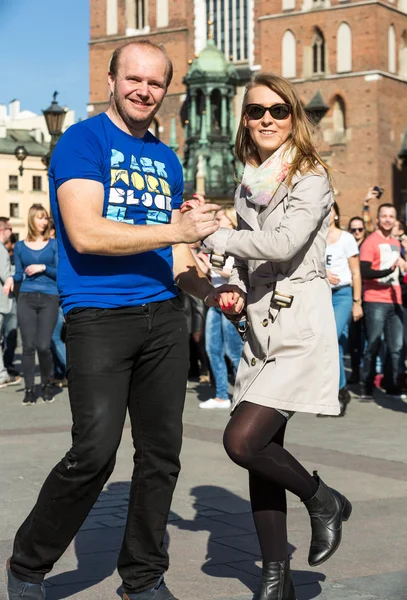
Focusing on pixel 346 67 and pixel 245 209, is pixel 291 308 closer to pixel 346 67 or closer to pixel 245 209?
pixel 245 209

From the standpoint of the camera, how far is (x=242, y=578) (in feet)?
16.3

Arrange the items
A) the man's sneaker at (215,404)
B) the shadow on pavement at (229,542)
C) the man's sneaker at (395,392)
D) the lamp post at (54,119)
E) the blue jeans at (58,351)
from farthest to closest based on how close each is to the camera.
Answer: the lamp post at (54,119), the blue jeans at (58,351), the man's sneaker at (395,392), the man's sneaker at (215,404), the shadow on pavement at (229,542)

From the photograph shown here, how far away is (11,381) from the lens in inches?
572

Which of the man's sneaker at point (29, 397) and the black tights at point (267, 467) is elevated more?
the black tights at point (267, 467)

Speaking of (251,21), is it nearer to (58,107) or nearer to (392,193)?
(392,193)

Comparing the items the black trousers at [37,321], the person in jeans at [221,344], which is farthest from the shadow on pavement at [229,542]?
the black trousers at [37,321]

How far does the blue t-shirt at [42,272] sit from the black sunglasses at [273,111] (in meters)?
7.60

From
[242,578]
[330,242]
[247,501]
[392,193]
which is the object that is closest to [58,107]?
[330,242]

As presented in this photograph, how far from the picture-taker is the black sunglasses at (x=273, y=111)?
4.59 meters

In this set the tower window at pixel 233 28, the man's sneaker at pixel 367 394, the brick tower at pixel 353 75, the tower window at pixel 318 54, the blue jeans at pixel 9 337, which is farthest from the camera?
the tower window at pixel 233 28

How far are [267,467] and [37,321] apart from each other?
314 inches

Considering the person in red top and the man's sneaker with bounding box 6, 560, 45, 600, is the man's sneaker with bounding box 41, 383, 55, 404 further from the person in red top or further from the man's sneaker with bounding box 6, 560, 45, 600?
the man's sneaker with bounding box 6, 560, 45, 600

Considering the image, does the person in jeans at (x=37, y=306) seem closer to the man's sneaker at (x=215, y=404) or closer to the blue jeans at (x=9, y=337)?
the man's sneaker at (x=215, y=404)

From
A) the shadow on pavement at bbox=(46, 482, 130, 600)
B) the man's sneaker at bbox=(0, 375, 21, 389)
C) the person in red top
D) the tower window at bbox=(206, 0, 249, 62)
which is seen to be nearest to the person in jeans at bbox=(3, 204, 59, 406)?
the man's sneaker at bbox=(0, 375, 21, 389)
